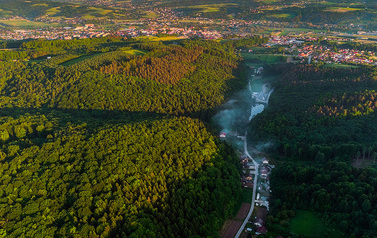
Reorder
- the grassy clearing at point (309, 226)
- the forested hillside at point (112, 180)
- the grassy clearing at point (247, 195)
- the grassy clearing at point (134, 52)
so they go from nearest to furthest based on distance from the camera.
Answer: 1. the forested hillside at point (112, 180)
2. the grassy clearing at point (309, 226)
3. the grassy clearing at point (247, 195)
4. the grassy clearing at point (134, 52)

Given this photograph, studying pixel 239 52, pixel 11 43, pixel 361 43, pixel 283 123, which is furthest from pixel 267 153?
pixel 11 43

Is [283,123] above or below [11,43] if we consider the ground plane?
below

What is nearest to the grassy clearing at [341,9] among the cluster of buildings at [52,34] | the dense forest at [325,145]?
the dense forest at [325,145]

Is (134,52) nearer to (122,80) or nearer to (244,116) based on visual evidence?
(122,80)

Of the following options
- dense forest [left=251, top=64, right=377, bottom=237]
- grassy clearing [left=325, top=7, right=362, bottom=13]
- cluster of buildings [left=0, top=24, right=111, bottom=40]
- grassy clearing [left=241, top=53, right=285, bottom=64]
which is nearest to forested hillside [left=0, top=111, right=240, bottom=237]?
dense forest [left=251, top=64, right=377, bottom=237]

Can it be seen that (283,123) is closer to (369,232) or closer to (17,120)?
(369,232)

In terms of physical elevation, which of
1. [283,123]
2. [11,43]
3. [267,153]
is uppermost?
[11,43]

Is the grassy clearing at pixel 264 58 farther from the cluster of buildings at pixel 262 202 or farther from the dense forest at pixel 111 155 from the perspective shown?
the cluster of buildings at pixel 262 202
